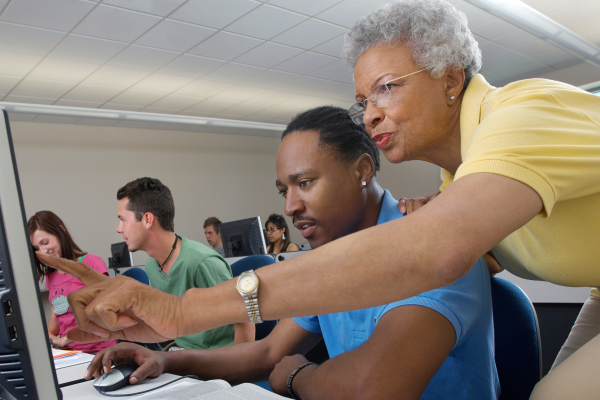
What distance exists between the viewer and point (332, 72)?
5.83 meters

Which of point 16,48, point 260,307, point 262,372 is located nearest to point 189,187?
point 16,48

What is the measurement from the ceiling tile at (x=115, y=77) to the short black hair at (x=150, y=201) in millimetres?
3133

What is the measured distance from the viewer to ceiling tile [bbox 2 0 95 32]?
11.7 ft

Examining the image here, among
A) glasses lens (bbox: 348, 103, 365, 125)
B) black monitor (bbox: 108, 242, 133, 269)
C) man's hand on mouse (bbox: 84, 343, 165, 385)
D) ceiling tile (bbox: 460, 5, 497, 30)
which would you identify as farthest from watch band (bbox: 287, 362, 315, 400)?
black monitor (bbox: 108, 242, 133, 269)

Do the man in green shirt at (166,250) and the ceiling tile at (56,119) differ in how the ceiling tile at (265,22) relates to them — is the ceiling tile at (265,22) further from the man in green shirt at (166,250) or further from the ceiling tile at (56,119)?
the ceiling tile at (56,119)

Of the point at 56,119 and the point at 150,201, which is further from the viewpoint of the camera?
the point at 56,119

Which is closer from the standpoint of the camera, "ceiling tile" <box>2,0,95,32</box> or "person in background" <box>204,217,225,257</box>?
"ceiling tile" <box>2,0,95,32</box>

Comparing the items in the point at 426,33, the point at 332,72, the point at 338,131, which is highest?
the point at 332,72

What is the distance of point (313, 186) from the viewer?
3.80 ft

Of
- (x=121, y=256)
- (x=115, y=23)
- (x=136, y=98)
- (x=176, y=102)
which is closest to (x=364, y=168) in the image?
(x=115, y=23)

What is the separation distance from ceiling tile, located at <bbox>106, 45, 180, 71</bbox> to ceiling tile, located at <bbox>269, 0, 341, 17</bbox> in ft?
4.76

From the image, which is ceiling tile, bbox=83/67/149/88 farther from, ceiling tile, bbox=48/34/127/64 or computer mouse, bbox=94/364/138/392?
computer mouse, bbox=94/364/138/392

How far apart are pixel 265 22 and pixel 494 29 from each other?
261 centimetres

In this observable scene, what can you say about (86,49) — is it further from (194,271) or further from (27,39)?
(194,271)
